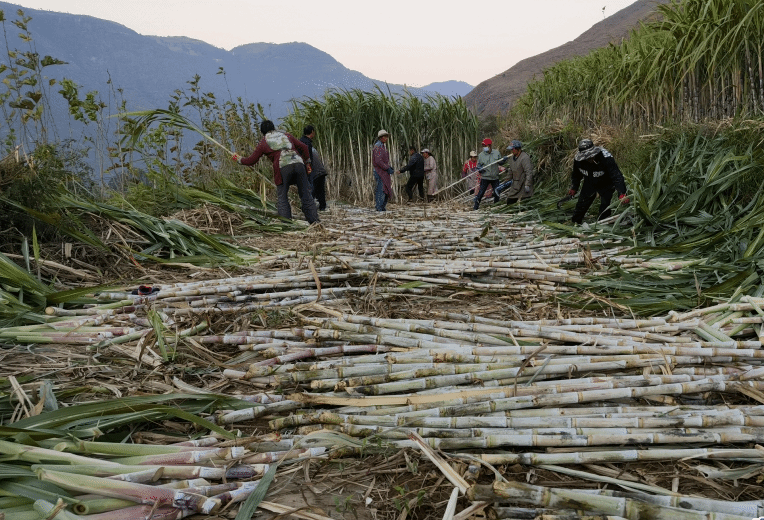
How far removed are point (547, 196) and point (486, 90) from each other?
37.2 m

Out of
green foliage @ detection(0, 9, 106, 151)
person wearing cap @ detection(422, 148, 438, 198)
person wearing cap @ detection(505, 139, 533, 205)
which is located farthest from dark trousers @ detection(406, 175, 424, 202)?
green foliage @ detection(0, 9, 106, 151)

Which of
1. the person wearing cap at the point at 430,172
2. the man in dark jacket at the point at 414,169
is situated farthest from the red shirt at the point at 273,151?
the person wearing cap at the point at 430,172

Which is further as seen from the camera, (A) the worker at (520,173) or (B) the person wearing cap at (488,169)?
(B) the person wearing cap at (488,169)

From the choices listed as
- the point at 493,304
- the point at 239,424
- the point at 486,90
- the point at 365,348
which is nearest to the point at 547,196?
the point at 493,304

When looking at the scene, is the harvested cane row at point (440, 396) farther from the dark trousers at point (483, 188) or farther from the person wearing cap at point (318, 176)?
the dark trousers at point (483, 188)

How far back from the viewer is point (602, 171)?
19.5ft

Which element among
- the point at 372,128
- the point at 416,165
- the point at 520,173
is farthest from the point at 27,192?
the point at 372,128

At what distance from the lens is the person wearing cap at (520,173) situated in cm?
846

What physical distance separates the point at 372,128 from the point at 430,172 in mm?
1606

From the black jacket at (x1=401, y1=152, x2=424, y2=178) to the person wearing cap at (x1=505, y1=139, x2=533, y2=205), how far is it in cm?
215

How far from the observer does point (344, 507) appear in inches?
60.8

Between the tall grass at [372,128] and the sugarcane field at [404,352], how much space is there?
5546mm

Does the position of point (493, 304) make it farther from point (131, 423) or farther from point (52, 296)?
point (52, 296)

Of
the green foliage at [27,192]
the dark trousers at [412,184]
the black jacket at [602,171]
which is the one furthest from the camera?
the dark trousers at [412,184]
